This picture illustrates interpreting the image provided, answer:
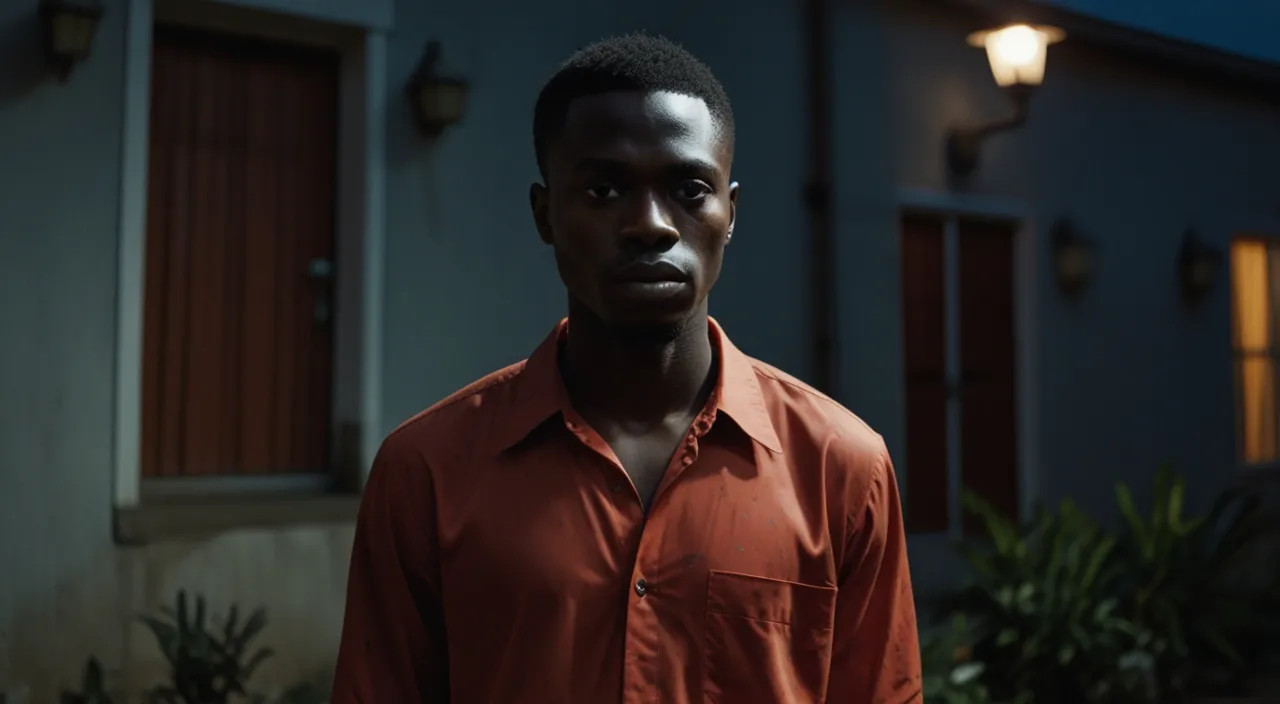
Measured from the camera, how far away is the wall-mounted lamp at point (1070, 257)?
23.9ft

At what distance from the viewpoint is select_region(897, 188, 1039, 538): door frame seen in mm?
7047

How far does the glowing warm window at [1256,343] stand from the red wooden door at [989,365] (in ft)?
8.30

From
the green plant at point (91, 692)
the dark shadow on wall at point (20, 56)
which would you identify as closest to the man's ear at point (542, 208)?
the green plant at point (91, 692)

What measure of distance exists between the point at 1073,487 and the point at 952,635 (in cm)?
307

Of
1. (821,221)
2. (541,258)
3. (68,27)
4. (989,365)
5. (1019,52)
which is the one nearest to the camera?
(68,27)

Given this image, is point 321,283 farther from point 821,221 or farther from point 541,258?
point 821,221

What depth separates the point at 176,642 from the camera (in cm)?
422

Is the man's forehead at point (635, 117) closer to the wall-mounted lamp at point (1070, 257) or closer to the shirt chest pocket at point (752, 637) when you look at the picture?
the shirt chest pocket at point (752, 637)

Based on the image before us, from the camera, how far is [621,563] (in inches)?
60.1

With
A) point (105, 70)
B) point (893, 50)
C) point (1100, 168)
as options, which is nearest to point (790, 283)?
point (893, 50)

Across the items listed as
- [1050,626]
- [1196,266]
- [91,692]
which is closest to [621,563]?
[91,692]

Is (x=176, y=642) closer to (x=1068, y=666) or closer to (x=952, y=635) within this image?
(x=952, y=635)

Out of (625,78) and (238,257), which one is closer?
(625,78)

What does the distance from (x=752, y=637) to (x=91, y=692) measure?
3187 mm
